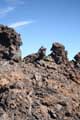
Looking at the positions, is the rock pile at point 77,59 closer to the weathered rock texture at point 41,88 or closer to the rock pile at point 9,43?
the weathered rock texture at point 41,88

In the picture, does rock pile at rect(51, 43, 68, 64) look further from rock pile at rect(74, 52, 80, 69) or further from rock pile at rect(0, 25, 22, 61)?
rock pile at rect(0, 25, 22, 61)

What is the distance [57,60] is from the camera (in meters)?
86.6

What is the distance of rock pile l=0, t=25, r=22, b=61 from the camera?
85688 millimetres

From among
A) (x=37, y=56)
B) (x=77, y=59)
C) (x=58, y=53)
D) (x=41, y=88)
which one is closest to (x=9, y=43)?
(x=37, y=56)

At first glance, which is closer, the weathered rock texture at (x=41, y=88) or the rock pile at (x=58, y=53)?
the weathered rock texture at (x=41, y=88)

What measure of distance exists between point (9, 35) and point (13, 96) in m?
21.5

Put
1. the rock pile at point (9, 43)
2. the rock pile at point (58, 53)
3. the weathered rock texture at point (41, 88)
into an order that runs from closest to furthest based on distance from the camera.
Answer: the weathered rock texture at point (41, 88) < the rock pile at point (9, 43) < the rock pile at point (58, 53)

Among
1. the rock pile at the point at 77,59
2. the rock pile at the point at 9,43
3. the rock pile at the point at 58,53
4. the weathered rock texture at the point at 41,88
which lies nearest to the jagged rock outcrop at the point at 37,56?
the weathered rock texture at the point at 41,88

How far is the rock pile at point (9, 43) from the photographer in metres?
85.7

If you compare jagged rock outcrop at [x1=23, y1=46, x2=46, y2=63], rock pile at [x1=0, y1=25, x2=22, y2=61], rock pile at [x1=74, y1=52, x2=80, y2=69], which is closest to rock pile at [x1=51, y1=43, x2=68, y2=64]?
jagged rock outcrop at [x1=23, y1=46, x2=46, y2=63]

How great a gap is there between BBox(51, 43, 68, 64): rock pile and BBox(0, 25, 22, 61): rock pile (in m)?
9.81

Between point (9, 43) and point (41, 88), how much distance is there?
58.2 feet

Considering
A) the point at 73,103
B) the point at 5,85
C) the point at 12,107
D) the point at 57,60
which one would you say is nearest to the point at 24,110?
the point at 12,107

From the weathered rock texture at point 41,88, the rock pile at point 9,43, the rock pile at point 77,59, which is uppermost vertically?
the rock pile at point 9,43
